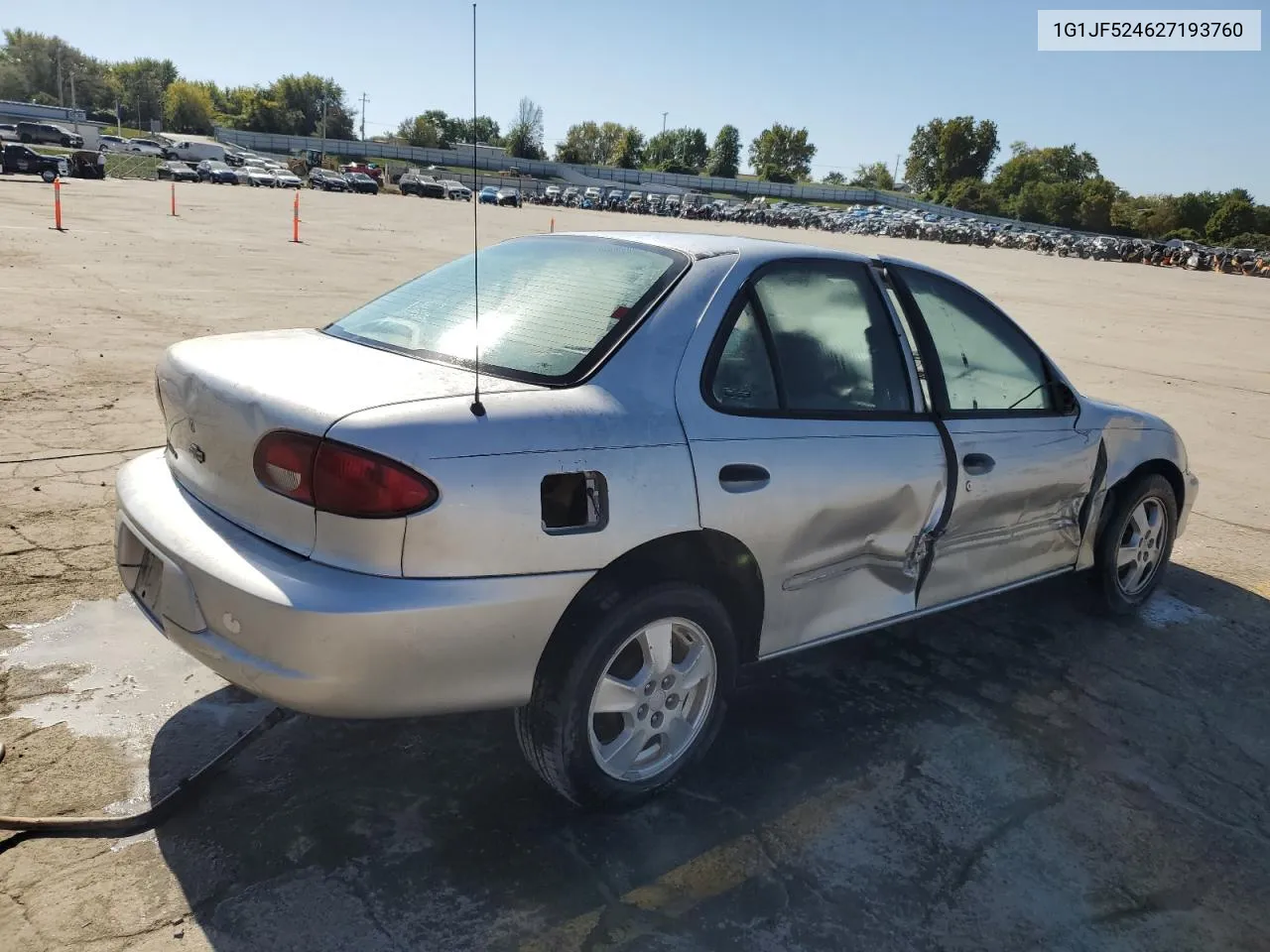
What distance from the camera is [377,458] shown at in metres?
2.23

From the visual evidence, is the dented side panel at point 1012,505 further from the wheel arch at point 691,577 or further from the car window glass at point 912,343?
the wheel arch at point 691,577

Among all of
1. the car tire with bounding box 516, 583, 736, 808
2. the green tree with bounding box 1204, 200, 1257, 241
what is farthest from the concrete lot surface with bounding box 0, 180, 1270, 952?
the green tree with bounding box 1204, 200, 1257, 241

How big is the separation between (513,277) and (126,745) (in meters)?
1.93

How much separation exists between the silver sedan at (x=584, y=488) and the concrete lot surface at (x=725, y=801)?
34 centimetres

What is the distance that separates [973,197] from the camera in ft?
393

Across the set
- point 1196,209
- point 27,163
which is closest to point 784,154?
point 1196,209

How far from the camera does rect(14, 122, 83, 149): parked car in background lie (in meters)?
63.5

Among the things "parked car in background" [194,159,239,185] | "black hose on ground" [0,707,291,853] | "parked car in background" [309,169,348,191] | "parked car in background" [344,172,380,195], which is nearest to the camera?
"black hose on ground" [0,707,291,853]

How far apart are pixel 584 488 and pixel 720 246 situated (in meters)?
1.15

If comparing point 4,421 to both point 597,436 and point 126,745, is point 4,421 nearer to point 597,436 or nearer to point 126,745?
point 126,745

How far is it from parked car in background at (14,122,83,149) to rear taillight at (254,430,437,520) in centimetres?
7615

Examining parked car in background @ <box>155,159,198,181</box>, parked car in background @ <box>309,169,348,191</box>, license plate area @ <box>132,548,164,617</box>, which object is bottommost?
license plate area @ <box>132,548,164,617</box>

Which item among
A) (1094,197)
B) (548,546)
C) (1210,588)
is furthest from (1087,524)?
(1094,197)

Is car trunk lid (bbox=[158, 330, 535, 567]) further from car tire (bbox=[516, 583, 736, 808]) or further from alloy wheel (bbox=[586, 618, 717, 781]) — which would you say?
alloy wheel (bbox=[586, 618, 717, 781])
